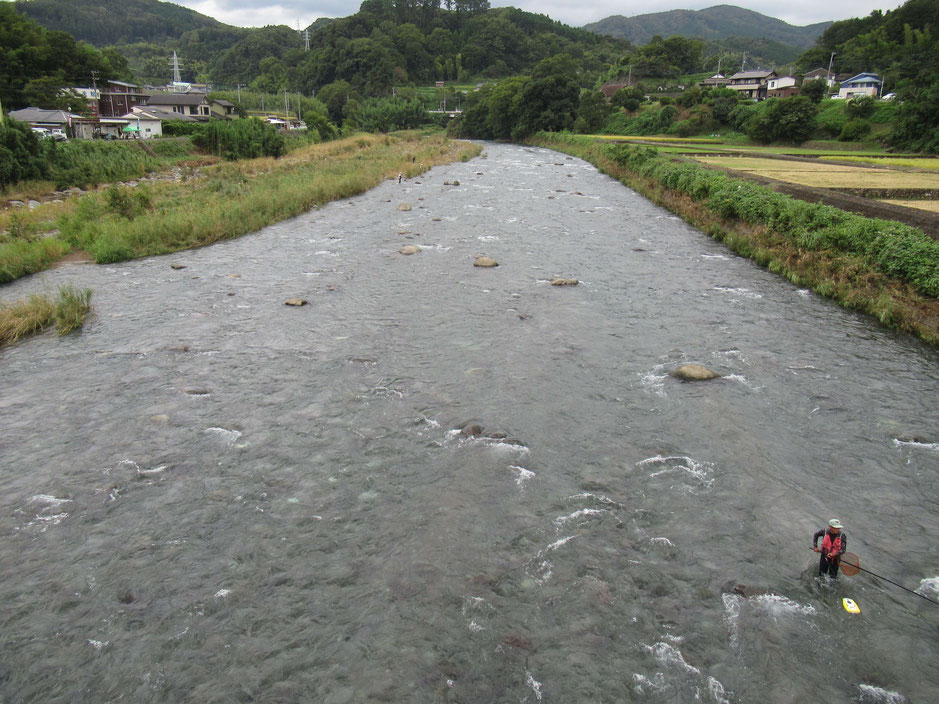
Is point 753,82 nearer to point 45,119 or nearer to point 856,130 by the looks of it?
point 856,130

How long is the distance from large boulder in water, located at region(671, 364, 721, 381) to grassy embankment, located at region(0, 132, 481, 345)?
1354cm

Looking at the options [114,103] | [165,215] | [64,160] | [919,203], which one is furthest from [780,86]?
[165,215]

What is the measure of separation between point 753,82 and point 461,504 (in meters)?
121

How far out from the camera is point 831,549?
558 cm

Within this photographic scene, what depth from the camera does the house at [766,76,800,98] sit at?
289 feet

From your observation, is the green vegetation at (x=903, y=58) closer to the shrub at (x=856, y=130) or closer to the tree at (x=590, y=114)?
the shrub at (x=856, y=130)

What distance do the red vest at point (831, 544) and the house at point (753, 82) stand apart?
11338 centimetres

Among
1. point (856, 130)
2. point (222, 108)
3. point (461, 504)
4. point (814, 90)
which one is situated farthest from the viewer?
point (222, 108)

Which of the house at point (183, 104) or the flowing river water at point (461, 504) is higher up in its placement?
the house at point (183, 104)

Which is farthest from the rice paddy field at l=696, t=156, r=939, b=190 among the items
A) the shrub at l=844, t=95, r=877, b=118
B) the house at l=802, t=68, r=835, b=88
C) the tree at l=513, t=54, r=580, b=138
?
the house at l=802, t=68, r=835, b=88

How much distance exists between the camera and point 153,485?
7309 mm

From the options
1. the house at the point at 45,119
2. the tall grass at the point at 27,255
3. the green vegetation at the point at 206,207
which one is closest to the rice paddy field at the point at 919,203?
the green vegetation at the point at 206,207

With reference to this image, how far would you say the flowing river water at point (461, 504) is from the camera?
5004mm

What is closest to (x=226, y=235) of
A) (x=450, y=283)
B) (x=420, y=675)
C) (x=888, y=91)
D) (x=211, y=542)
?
(x=450, y=283)
